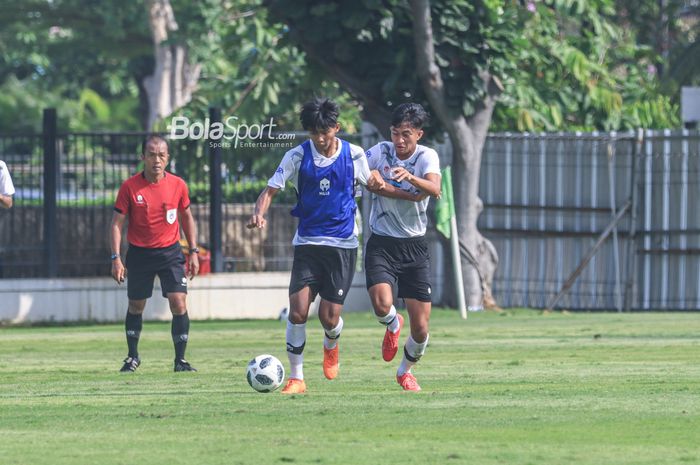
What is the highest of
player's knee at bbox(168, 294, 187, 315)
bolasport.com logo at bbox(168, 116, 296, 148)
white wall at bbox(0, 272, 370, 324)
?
bolasport.com logo at bbox(168, 116, 296, 148)

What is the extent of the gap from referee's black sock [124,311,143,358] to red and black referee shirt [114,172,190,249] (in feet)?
2.30

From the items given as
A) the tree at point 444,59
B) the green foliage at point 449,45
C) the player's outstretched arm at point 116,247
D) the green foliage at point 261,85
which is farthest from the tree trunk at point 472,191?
the player's outstretched arm at point 116,247

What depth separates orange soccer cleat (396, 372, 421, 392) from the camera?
10.8m

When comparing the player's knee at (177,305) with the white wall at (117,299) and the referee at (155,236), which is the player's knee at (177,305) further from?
the white wall at (117,299)

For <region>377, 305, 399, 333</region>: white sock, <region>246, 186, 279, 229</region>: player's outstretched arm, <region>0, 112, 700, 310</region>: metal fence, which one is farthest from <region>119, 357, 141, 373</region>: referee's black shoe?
<region>0, 112, 700, 310</region>: metal fence

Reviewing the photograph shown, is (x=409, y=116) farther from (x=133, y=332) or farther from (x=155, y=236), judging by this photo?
(x=133, y=332)

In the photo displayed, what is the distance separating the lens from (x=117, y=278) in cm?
1272

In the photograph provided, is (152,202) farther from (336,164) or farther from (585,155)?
(585,155)

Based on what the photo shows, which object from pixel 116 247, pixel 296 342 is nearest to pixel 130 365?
pixel 116 247

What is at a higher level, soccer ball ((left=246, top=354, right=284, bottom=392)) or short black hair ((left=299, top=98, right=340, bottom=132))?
short black hair ((left=299, top=98, right=340, bottom=132))

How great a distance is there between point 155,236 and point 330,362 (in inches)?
89.8

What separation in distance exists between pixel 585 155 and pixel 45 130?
7380 mm

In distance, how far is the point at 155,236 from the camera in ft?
42.4

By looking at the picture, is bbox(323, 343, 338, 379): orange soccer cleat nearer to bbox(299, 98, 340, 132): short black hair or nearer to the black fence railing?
bbox(299, 98, 340, 132): short black hair
